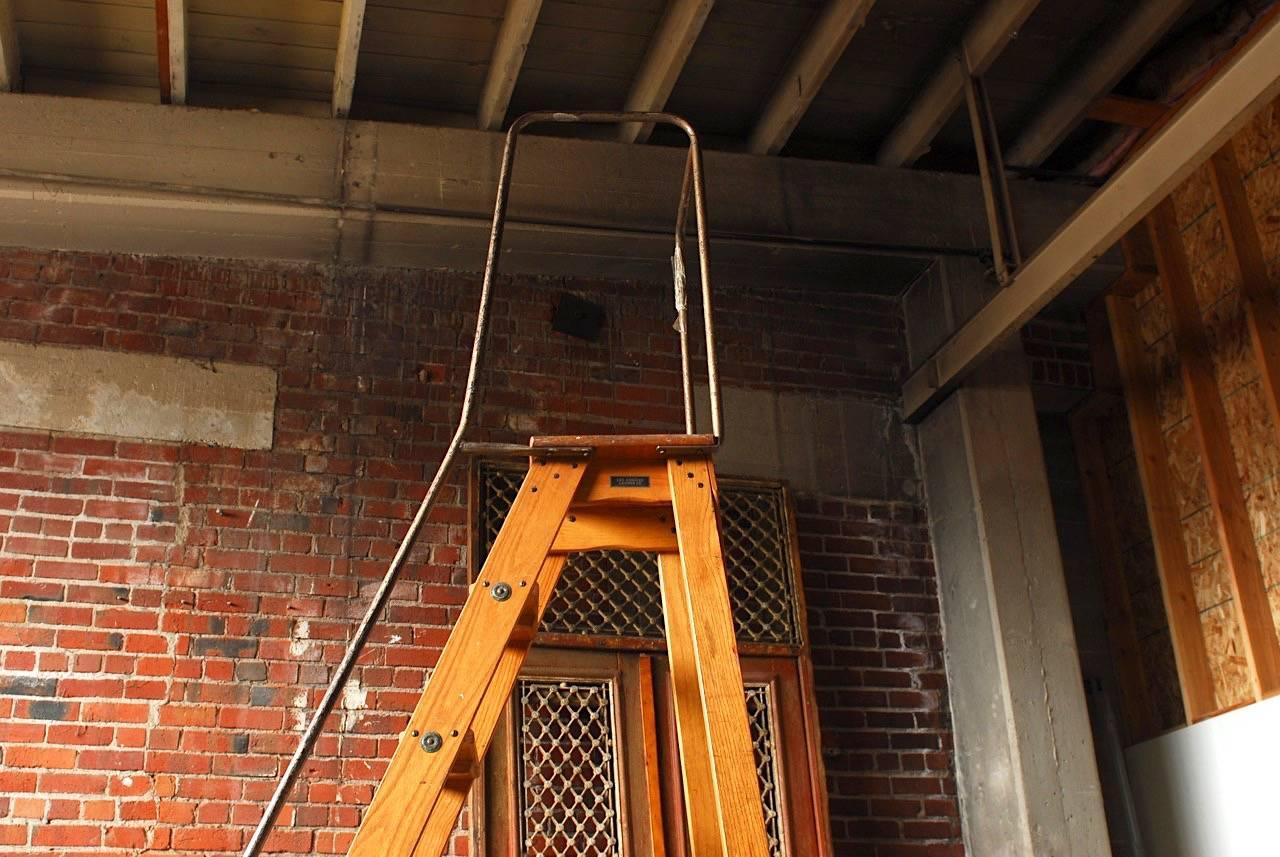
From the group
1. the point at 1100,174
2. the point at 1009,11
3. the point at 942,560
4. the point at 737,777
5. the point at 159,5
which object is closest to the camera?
the point at 737,777

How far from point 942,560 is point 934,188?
1.41 metres

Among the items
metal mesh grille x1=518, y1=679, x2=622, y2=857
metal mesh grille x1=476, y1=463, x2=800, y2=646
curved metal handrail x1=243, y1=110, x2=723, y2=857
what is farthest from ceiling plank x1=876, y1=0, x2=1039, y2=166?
metal mesh grille x1=518, y1=679, x2=622, y2=857

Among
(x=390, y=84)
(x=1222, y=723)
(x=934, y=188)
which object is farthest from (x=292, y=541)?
(x=1222, y=723)

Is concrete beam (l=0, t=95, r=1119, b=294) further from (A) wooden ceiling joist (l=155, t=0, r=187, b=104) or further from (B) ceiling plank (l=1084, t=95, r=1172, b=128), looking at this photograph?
(B) ceiling plank (l=1084, t=95, r=1172, b=128)

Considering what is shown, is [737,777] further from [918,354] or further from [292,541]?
[918,354]

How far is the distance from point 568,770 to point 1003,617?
156 cm

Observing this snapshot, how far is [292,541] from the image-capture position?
452 centimetres

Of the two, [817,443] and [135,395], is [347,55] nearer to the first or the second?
[135,395]

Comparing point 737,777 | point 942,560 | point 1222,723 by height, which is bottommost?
point 737,777

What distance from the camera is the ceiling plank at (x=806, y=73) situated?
4.57 m

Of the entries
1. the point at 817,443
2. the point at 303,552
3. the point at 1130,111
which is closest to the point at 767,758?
the point at 817,443

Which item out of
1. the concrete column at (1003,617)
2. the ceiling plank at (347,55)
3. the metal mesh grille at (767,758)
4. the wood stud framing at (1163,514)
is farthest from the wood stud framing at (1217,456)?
the ceiling plank at (347,55)

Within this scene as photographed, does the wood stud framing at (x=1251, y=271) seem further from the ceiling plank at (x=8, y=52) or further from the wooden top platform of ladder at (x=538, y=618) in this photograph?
the ceiling plank at (x=8, y=52)

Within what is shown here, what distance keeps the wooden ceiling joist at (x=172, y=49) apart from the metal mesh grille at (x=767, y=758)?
2748 millimetres
